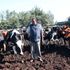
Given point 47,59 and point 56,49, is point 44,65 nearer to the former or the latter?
point 47,59

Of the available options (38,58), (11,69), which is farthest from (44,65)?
(11,69)

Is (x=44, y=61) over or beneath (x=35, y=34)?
beneath

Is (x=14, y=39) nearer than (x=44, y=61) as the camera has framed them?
No

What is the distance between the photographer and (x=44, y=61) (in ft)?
38.0

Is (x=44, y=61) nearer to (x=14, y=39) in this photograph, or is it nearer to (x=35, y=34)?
(x=35, y=34)

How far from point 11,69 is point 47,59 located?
228 cm

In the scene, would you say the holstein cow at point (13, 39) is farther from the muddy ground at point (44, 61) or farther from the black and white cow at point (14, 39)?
the muddy ground at point (44, 61)

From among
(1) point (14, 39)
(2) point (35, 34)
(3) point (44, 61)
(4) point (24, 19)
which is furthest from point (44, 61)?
(4) point (24, 19)

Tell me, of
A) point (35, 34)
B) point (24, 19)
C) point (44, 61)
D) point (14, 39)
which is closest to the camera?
point (35, 34)

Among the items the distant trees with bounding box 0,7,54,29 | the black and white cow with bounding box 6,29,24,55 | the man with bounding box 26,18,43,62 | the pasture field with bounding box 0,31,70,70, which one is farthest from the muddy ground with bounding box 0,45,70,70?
the distant trees with bounding box 0,7,54,29

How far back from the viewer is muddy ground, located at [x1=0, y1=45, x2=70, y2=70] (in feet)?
33.9

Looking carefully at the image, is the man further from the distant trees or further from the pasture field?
the distant trees

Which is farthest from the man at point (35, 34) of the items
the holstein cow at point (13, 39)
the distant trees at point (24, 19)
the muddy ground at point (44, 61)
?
the distant trees at point (24, 19)

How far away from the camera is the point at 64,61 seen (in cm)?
1130
